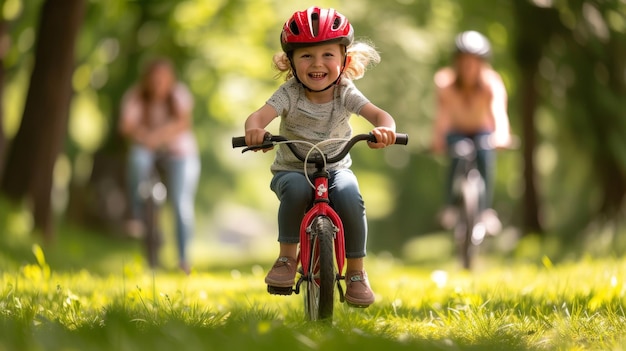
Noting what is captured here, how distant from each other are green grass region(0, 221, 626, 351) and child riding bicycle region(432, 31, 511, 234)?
2100mm

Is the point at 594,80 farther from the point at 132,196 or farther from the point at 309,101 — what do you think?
the point at 309,101

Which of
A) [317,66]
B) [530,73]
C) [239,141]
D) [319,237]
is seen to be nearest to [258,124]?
[239,141]

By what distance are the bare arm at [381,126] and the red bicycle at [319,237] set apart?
4 cm

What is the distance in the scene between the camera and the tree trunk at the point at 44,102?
11.4 metres

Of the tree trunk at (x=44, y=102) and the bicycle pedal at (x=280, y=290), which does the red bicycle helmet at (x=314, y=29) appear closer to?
the bicycle pedal at (x=280, y=290)

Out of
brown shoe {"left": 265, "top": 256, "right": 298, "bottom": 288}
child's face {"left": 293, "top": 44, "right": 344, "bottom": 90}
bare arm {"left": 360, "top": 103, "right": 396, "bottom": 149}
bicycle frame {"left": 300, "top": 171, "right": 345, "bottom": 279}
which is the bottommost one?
brown shoe {"left": 265, "top": 256, "right": 298, "bottom": 288}

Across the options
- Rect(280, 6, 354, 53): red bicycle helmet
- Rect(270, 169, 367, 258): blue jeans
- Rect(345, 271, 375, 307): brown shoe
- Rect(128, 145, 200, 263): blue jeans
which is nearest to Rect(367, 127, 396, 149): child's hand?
Rect(270, 169, 367, 258): blue jeans

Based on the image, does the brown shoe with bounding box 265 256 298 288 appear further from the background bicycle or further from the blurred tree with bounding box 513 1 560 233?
the blurred tree with bounding box 513 1 560 233

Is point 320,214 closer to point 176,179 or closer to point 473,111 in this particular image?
point 473,111

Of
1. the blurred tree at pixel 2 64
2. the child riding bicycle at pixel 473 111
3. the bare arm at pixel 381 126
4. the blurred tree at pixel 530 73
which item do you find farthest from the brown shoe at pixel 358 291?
the blurred tree at pixel 2 64

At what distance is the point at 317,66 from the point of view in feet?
17.9

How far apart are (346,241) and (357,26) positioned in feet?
37.2

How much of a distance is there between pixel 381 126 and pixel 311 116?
419 millimetres

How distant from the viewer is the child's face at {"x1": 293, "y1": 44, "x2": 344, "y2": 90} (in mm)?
5465
